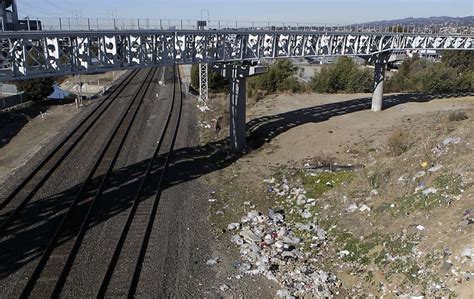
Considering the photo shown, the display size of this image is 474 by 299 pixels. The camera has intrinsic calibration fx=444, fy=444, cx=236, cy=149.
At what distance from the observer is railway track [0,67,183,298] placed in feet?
38.7

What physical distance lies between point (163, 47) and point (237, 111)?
5.61m

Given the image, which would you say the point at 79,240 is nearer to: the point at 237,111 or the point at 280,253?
the point at 280,253

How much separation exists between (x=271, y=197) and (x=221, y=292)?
676 centimetres

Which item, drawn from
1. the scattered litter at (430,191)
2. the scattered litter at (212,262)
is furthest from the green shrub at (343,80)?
the scattered litter at (212,262)

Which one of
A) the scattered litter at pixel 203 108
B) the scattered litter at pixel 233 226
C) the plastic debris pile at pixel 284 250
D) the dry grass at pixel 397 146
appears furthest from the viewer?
the scattered litter at pixel 203 108

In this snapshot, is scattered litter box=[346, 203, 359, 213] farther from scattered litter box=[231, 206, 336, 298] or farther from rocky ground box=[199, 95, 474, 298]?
scattered litter box=[231, 206, 336, 298]

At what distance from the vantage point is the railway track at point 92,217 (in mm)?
11805

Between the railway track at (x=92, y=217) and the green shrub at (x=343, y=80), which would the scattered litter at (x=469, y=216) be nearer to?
the railway track at (x=92, y=217)

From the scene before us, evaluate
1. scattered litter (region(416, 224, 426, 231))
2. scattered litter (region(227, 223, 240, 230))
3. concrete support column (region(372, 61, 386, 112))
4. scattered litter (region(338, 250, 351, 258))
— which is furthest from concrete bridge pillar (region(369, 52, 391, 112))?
scattered litter (region(338, 250, 351, 258))

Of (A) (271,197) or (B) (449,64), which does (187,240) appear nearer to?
(A) (271,197)

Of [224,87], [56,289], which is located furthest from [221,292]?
[224,87]

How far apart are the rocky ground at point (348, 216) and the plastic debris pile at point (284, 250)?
0.03 meters

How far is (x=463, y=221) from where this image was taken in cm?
1202

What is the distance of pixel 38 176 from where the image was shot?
19.3 meters
